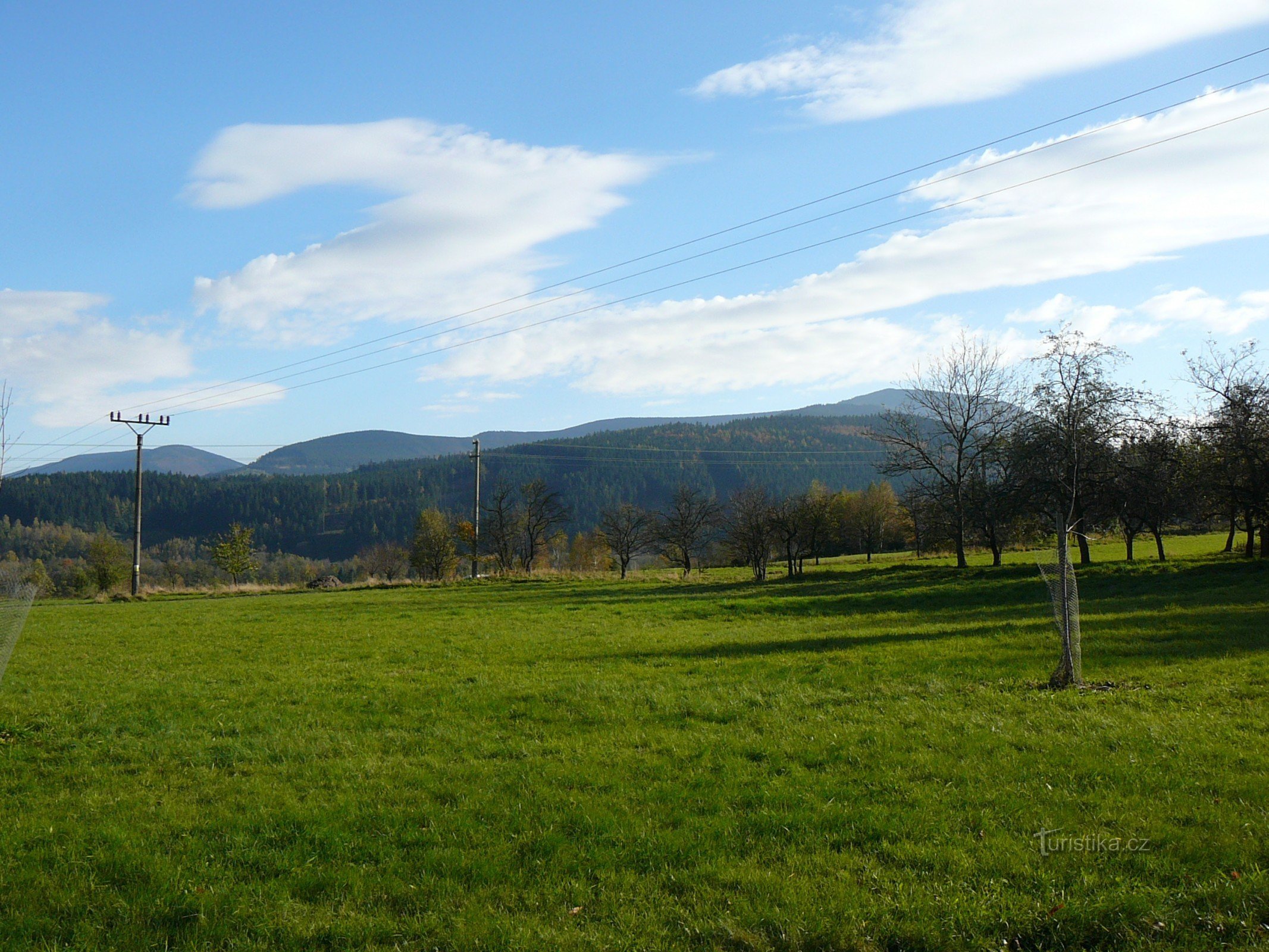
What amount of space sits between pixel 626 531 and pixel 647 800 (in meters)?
65.0

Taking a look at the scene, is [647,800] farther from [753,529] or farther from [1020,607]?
[753,529]

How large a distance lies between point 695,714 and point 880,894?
5.79 meters

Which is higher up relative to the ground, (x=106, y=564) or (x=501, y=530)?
(x=501, y=530)

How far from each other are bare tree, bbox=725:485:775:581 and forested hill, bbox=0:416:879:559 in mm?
97834

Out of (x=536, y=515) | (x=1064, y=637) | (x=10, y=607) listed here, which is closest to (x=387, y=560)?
(x=536, y=515)

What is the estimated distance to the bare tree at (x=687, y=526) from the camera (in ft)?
209

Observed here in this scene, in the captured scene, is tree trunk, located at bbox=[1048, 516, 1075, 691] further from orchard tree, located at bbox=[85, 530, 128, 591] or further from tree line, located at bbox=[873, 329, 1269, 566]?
orchard tree, located at bbox=[85, 530, 128, 591]

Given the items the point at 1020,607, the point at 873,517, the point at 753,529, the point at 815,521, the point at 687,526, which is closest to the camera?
the point at 1020,607

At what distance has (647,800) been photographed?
7.62 metres

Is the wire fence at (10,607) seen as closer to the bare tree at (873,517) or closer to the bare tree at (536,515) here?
the bare tree at (536,515)

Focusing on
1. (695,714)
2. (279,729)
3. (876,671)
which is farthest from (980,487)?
(279,729)

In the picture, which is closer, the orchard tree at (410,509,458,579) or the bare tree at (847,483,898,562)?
the bare tree at (847,483,898,562)

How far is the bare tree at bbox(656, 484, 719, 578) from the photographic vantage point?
63.8 metres

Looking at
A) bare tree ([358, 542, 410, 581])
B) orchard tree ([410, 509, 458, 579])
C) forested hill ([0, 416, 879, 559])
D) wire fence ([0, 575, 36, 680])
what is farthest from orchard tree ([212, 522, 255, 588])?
forested hill ([0, 416, 879, 559])
